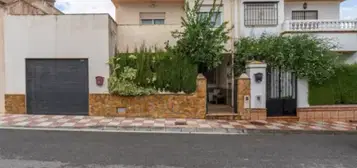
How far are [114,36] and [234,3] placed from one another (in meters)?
7.47

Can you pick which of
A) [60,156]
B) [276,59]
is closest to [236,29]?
[276,59]

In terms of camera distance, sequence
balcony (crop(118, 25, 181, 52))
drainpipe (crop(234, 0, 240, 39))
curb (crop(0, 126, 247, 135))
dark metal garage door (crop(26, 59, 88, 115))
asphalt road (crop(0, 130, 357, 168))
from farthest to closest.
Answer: drainpipe (crop(234, 0, 240, 39)), balcony (crop(118, 25, 181, 52)), dark metal garage door (crop(26, 59, 88, 115)), curb (crop(0, 126, 247, 135)), asphalt road (crop(0, 130, 357, 168))

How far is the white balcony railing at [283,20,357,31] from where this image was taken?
1491 centimetres

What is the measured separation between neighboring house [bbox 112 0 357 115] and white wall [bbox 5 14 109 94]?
2113mm

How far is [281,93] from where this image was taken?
1235 cm

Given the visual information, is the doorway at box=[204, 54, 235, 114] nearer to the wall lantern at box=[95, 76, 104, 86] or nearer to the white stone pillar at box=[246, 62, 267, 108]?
the white stone pillar at box=[246, 62, 267, 108]

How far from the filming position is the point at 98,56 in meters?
12.7

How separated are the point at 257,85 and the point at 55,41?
10023 mm

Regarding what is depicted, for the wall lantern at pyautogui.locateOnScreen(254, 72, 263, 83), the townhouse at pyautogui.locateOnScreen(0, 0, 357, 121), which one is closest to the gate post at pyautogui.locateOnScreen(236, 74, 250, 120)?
the townhouse at pyautogui.locateOnScreen(0, 0, 357, 121)

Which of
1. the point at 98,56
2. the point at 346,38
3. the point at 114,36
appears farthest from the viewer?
the point at 346,38

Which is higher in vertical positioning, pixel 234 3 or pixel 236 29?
pixel 234 3

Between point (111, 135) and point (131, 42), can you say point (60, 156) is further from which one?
point (131, 42)

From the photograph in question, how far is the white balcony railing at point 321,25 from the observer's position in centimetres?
1491

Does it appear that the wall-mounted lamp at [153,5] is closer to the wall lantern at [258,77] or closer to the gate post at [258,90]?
the gate post at [258,90]
